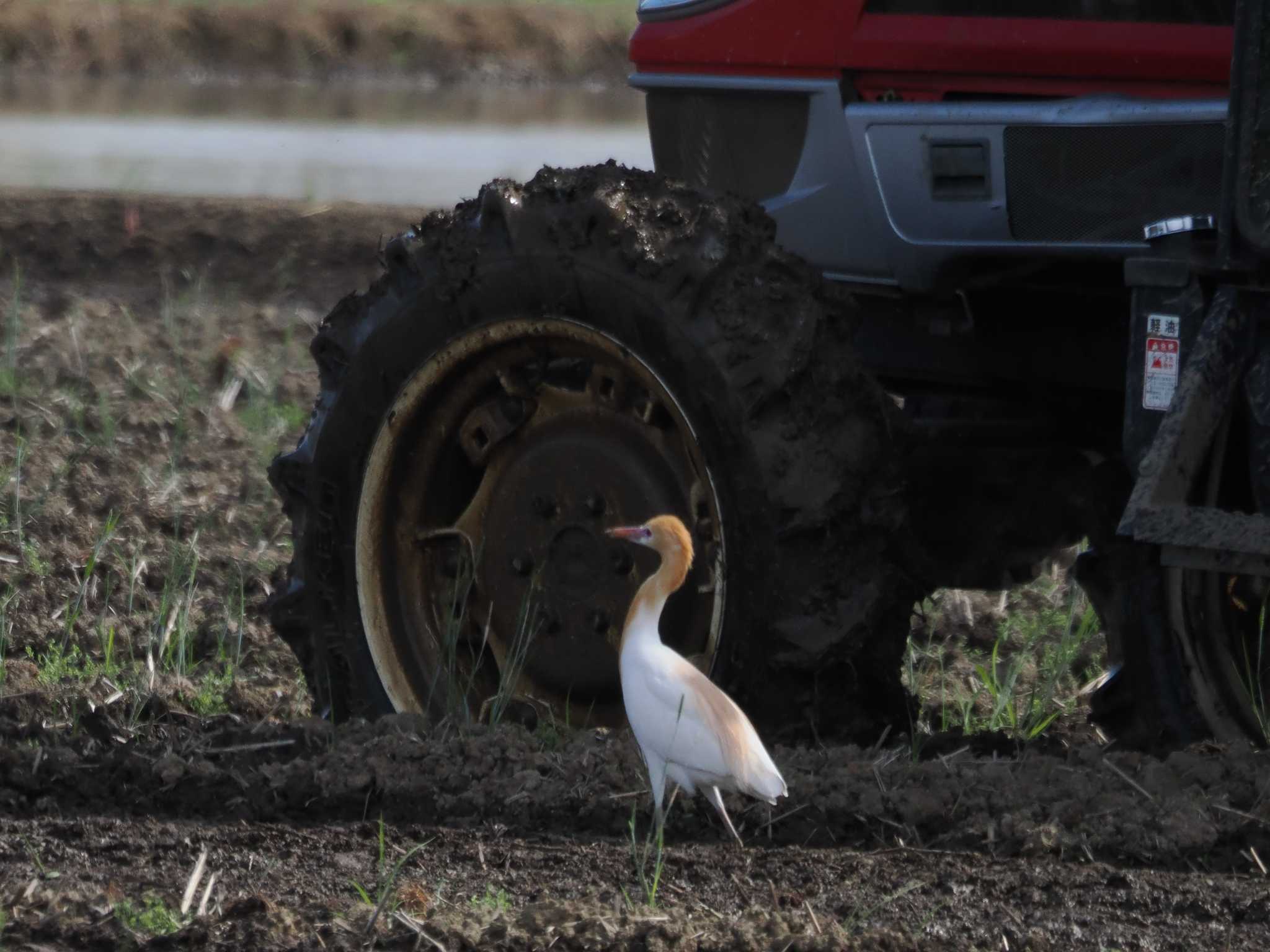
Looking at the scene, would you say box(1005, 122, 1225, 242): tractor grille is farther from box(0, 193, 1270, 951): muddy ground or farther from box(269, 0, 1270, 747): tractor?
box(0, 193, 1270, 951): muddy ground

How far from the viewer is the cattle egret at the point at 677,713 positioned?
11.2ft

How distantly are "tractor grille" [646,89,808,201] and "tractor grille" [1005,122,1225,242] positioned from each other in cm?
53

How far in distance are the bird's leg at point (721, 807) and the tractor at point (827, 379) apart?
13.2 inches

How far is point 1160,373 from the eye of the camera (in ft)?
12.2

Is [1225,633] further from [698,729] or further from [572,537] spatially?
[572,537]

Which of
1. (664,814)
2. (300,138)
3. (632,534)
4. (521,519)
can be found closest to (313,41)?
(300,138)

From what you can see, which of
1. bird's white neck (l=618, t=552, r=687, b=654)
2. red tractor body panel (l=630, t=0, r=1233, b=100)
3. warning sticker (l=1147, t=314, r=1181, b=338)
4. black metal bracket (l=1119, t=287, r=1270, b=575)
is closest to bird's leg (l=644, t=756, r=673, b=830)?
bird's white neck (l=618, t=552, r=687, b=654)

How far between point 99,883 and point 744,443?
51.3 inches

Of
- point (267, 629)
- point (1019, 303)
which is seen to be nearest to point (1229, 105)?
point (1019, 303)

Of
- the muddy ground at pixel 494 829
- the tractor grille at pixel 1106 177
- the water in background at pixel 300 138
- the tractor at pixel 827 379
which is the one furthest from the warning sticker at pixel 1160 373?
the water in background at pixel 300 138

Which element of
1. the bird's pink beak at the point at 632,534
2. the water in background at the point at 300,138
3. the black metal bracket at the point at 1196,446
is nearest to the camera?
the black metal bracket at the point at 1196,446

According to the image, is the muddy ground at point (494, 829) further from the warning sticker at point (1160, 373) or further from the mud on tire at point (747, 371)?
the warning sticker at point (1160, 373)

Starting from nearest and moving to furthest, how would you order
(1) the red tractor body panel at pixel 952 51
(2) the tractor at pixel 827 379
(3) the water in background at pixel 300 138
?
1. (2) the tractor at pixel 827 379
2. (1) the red tractor body panel at pixel 952 51
3. (3) the water in background at pixel 300 138

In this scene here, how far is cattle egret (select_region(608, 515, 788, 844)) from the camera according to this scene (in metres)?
3.41
